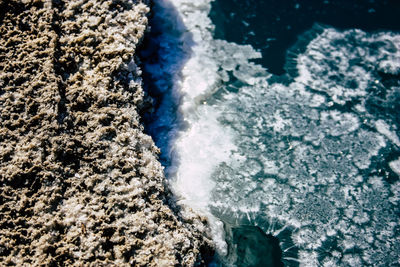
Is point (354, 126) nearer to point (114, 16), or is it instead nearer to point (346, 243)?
point (346, 243)

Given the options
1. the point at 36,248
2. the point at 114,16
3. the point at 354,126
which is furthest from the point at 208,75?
the point at 36,248

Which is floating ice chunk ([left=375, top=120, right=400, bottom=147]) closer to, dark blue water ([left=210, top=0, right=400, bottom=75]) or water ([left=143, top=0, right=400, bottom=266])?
water ([left=143, top=0, right=400, bottom=266])

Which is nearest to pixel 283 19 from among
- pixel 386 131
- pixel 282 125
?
pixel 282 125

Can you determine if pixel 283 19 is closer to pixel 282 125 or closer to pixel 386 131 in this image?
pixel 282 125

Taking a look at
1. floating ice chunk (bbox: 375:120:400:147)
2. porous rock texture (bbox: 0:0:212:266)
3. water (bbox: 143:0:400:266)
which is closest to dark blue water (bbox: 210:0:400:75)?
water (bbox: 143:0:400:266)

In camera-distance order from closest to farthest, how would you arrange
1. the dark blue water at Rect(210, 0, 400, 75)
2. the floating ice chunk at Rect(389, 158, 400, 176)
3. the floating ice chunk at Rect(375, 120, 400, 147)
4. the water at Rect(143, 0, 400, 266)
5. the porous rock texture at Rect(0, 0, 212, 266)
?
the porous rock texture at Rect(0, 0, 212, 266) < the water at Rect(143, 0, 400, 266) < the floating ice chunk at Rect(389, 158, 400, 176) < the floating ice chunk at Rect(375, 120, 400, 147) < the dark blue water at Rect(210, 0, 400, 75)

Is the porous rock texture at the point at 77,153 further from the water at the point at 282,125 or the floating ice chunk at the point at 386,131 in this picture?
the floating ice chunk at the point at 386,131
